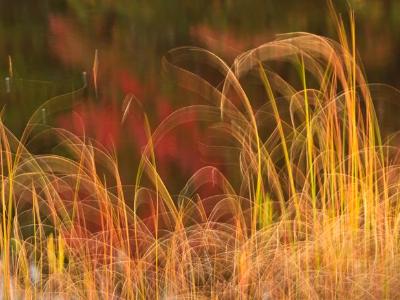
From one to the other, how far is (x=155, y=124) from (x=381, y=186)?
3.01 feet

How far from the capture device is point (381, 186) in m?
3.03

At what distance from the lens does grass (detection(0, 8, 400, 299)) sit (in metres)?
2.84

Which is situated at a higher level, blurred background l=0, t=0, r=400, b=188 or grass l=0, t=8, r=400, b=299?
blurred background l=0, t=0, r=400, b=188

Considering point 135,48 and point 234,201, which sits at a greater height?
point 135,48

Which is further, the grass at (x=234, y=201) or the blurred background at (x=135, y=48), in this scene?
the blurred background at (x=135, y=48)

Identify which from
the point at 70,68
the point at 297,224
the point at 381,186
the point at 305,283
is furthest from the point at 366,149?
the point at 70,68

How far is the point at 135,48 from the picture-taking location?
332 centimetres

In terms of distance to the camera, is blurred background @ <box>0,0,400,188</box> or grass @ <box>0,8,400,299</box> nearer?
grass @ <box>0,8,400,299</box>

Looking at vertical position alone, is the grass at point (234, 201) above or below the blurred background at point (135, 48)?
below

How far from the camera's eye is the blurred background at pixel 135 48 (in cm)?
320

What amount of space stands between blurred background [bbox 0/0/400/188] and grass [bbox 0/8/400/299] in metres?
0.05

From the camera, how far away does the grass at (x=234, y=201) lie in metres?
2.84

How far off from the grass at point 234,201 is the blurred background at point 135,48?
0.05m

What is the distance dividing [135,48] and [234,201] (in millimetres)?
764
